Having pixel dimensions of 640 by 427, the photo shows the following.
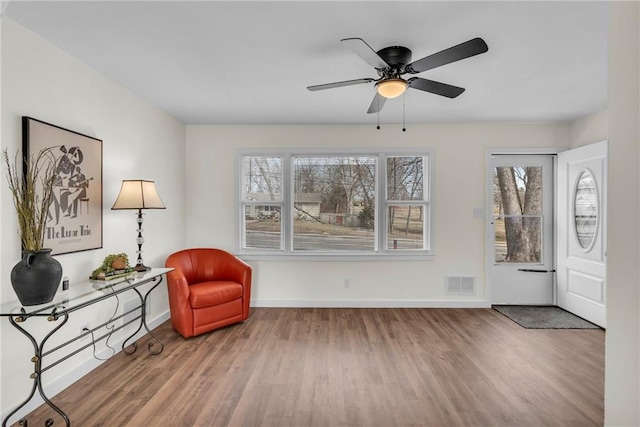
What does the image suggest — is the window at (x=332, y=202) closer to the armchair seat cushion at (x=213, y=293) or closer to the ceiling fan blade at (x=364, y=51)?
the armchair seat cushion at (x=213, y=293)

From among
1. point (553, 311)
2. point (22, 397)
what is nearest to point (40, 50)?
point (22, 397)

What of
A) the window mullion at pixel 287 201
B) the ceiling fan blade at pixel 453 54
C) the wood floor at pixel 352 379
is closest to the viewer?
the ceiling fan blade at pixel 453 54

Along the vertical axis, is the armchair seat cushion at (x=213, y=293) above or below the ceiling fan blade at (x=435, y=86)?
below

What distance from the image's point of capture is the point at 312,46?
2.27 meters

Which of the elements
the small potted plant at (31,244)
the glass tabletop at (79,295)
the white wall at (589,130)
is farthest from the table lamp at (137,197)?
the white wall at (589,130)

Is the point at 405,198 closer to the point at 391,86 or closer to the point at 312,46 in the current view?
the point at 391,86

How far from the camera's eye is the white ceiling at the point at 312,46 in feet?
6.16

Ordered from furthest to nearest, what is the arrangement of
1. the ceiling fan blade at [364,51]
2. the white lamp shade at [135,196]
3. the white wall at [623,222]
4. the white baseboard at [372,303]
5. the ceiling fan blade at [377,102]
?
the white baseboard at [372,303], the white lamp shade at [135,196], the ceiling fan blade at [377,102], the ceiling fan blade at [364,51], the white wall at [623,222]

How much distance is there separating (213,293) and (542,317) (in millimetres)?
3865

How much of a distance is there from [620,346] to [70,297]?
272cm

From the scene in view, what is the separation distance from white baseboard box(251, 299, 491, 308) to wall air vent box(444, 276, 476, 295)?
0.43 feet

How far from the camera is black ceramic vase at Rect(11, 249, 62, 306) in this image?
1.82 metres

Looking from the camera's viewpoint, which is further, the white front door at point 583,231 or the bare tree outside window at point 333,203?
the bare tree outside window at point 333,203

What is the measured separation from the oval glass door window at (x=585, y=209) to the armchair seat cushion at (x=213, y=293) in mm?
4065
